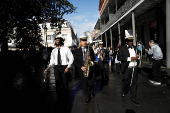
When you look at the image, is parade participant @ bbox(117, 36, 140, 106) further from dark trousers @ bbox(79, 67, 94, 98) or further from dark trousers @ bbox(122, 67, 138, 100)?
dark trousers @ bbox(79, 67, 94, 98)

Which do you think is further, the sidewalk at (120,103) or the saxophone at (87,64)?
the saxophone at (87,64)

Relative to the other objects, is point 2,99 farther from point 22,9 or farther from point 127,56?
point 22,9

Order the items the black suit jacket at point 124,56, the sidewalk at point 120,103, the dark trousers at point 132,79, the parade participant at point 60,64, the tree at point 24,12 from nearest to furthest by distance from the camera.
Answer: the sidewalk at point 120,103 → the dark trousers at point 132,79 → the black suit jacket at point 124,56 → the parade participant at point 60,64 → the tree at point 24,12

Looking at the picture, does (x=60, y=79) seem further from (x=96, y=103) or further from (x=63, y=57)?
(x=96, y=103)

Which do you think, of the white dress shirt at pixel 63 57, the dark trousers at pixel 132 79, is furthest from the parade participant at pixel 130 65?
the white dress shirt at pixel 63 57

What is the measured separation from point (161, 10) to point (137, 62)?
37.0 ft

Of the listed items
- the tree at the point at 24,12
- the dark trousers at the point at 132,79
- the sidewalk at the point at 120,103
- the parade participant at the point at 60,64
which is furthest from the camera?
the tree at the point at 24,12

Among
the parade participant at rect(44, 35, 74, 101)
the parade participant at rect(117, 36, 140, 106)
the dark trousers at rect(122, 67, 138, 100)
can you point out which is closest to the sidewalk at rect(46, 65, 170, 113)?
the dark trousers at rect(122, 67, 138, 100)

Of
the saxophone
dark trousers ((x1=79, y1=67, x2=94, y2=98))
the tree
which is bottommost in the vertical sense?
dark trousers ((x1=79, y1=67, x2=94, y2=98))

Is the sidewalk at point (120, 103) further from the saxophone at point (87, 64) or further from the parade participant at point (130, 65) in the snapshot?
the saxophone at point (87, 64)

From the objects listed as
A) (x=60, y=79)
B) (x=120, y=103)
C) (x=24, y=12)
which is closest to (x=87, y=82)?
(x=60, y=79)

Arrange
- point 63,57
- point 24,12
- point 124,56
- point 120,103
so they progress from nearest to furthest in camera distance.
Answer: point 120,103 < point 124,56 < point 63,57 < point 24,12

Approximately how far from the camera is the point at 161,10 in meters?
13.2

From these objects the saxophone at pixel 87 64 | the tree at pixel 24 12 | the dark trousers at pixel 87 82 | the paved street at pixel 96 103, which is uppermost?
the tree at pixel 24 12
